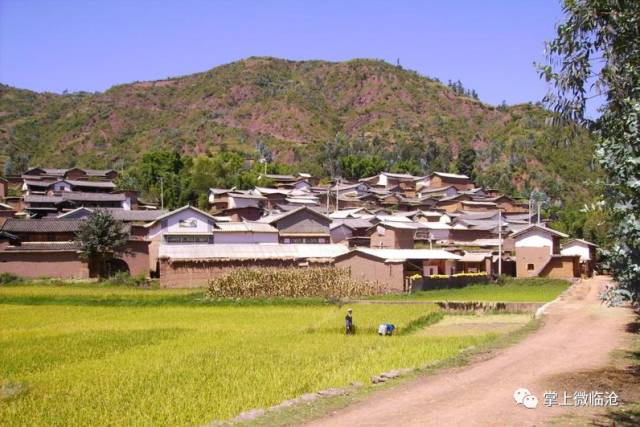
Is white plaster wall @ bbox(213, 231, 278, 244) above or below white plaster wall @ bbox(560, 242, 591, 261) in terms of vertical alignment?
above

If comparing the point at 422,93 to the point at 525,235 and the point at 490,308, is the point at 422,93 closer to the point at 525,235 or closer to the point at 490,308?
the point at 525,235

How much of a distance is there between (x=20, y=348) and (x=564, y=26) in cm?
2023

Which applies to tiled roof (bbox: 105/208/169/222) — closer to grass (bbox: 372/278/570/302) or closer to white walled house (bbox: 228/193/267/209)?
white walled house (bbox: 228/193/267/209)

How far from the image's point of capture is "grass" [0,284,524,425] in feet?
45.5

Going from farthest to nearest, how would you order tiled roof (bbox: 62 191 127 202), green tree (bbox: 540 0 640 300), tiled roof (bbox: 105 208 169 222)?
tiled roof (bbox: 62 191 127 202), tiled roof (bbox: 105 208 169 222), green tree (bbox: 540 0 640 300)

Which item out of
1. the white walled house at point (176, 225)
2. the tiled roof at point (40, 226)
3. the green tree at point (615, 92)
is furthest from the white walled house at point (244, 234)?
the green tree at point (615, 92)

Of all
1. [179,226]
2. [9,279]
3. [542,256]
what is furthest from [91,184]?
[542,256]

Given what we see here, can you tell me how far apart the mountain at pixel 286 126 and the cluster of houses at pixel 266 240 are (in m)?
42.8

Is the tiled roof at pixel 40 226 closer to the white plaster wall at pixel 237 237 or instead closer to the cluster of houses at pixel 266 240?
the cluster of houses at pixel 266 240

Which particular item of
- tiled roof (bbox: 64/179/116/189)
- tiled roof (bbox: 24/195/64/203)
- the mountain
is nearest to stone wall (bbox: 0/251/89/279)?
tiled roof (bbox: 24/195/64/203)

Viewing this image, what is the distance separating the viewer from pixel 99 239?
47.2 meters

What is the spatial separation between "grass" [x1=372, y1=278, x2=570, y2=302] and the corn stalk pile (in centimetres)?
299

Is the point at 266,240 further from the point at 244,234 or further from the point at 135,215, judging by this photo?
the point at 135,215

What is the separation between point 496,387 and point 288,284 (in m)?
28.5
